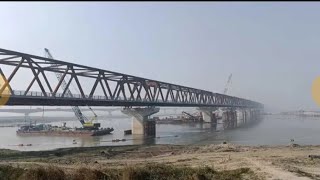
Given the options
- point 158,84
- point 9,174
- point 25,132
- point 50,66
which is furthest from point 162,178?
point 25,132

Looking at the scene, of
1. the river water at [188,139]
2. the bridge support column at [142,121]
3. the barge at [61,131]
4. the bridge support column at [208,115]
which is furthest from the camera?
the bridge support column at [208,115]

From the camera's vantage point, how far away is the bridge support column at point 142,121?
9662 cm

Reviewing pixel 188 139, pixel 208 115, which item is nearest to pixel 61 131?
pixel 188 139

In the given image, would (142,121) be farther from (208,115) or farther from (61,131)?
(208,115)

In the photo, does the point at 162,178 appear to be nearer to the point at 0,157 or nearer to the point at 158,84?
the point at 0,157

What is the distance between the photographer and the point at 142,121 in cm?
9838

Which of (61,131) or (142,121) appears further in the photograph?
(61,131)

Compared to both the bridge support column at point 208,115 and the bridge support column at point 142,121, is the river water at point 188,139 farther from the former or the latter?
the bridge support column at point 208,115

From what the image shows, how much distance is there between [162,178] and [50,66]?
47.8 metres

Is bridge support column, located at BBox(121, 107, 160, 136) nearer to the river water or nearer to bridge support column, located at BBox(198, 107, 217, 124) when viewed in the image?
the river water

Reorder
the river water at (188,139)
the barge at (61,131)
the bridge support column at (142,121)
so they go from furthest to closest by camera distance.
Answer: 1. the barge at (61,131)
2. the bridge support column at (142,121)
3. the river water at (188,139)

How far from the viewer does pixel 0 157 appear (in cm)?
4594

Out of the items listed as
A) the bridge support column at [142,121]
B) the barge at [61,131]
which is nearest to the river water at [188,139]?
the bridge support column at [142,121]

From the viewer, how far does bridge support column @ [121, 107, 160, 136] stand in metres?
96.6
